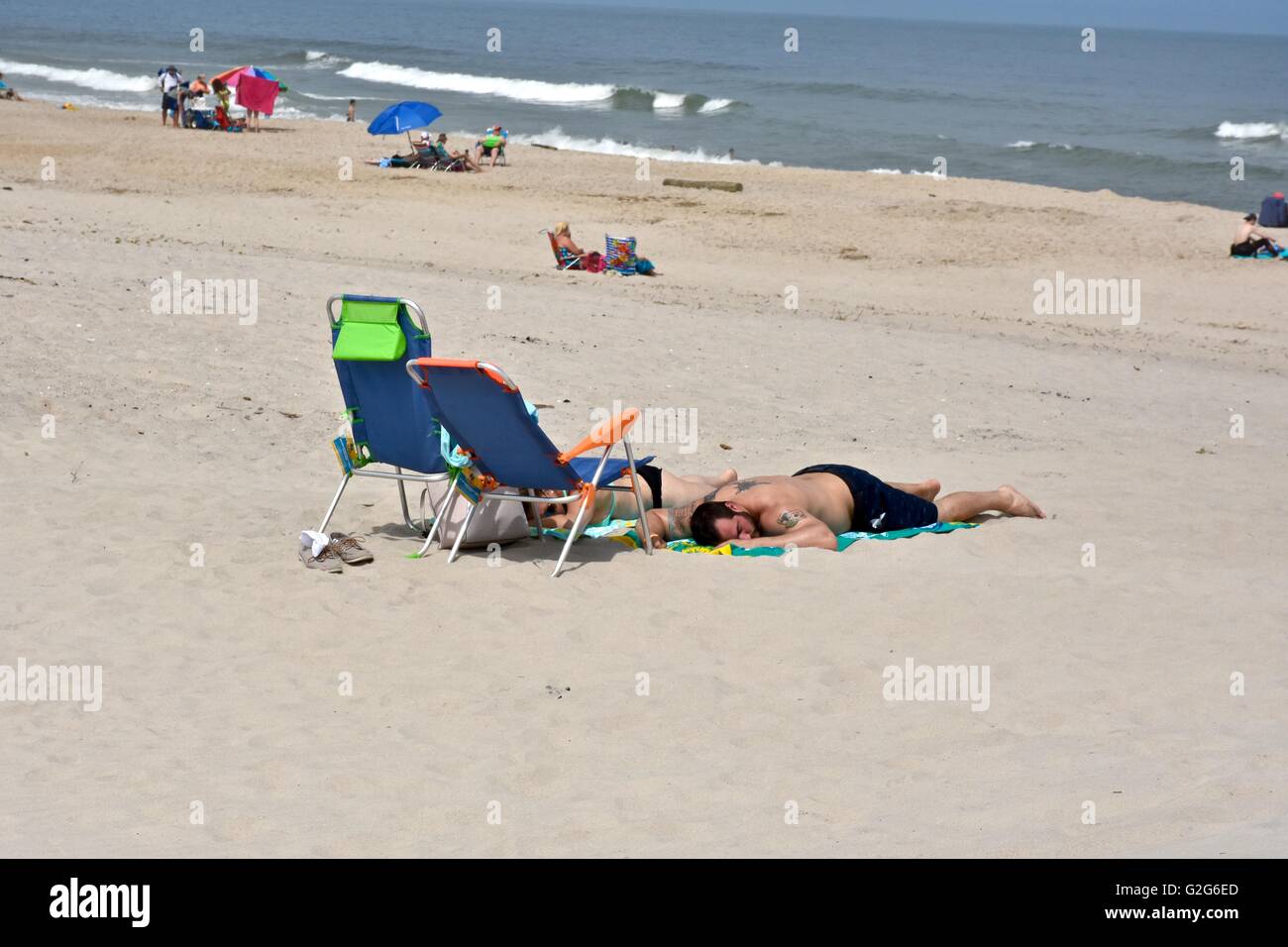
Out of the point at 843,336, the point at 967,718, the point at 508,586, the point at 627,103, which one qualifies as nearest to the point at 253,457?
the point at 508,586

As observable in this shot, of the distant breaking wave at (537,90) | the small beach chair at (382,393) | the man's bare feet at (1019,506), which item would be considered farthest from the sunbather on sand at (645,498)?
the distant breaking wave at (537,90)

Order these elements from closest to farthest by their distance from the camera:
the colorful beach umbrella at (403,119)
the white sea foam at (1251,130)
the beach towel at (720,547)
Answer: the beach towel at (720,547), the colorful beach umbrella at (403,119), the white sea foam at (1251,130)

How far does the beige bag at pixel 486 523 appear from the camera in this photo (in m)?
6.18

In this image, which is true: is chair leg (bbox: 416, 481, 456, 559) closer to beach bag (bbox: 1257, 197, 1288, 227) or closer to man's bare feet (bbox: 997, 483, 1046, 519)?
man's bare feet (bbox: 997, 483, 1046, 519)

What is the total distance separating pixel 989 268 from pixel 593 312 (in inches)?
276

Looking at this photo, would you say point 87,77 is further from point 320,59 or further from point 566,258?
point 566,258

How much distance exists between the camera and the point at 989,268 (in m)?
17.0

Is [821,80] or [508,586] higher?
[821,80]

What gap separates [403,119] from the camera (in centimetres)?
2455

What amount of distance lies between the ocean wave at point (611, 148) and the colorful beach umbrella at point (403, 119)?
302 inches

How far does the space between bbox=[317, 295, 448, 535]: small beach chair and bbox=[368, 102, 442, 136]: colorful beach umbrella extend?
18.8 metres

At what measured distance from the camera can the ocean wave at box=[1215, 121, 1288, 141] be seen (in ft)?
140

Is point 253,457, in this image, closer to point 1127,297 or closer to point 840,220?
point 1127,297

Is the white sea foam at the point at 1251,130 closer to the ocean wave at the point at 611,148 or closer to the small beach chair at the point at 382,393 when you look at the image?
the ocean wave at the point at 611,148
